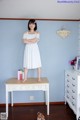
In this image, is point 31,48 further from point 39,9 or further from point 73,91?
point 73,91

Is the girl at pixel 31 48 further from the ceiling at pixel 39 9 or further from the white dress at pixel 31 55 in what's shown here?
the ceiling at pixel 39 9

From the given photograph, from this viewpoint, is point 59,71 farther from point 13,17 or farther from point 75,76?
point 13,17

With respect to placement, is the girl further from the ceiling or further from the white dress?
the ceiling

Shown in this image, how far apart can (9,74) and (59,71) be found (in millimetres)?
1080

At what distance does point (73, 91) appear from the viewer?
344cm

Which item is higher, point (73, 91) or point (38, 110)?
point (73, 91)

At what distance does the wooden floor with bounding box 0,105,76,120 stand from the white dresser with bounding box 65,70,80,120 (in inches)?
6.4

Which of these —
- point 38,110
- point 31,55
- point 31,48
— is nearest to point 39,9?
point 31,48

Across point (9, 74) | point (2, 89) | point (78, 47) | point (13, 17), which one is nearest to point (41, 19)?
point (13, 17)

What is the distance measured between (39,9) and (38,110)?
6.53 ft

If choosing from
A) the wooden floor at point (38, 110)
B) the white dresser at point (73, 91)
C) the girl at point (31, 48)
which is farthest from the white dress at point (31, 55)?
the wooden floor at point (38, 110)

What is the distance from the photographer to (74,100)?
3.38m

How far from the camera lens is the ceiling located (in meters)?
3.51

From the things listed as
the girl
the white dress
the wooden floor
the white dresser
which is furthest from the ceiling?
the wooden floor
